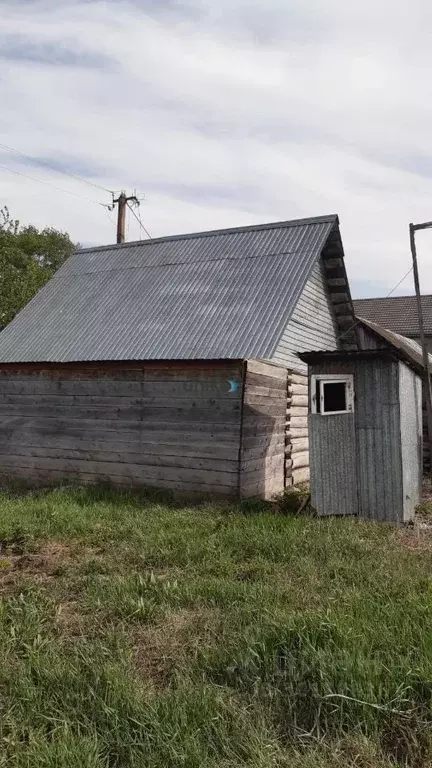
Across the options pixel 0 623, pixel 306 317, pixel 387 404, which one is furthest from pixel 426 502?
pixel 0 623

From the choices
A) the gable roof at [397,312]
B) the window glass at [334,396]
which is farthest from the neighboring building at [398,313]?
the window glass at [334,396]

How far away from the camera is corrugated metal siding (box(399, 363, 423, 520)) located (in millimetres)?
8781

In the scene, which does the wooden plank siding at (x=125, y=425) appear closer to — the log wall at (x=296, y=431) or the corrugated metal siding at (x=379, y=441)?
the log wall at (x=296, y=431)

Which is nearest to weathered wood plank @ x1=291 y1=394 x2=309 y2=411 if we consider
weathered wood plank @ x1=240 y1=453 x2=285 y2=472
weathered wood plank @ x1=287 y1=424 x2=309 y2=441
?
weathered wood plank @ x1=287 y1=424 x2=309 y2=441

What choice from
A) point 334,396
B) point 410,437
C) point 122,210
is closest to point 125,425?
point 334,396

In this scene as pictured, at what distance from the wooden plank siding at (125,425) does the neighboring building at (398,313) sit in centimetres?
2162

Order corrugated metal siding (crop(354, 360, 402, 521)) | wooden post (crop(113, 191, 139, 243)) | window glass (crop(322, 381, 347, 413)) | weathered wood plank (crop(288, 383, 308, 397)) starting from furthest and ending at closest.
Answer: wooden post (crop(113, 191, 139, 243)) → weathered wood plank (crop(288, 383, 308, 397)) → window glass (crop(322, 381, 347, 413)) → corrugated metal siding (crop(354, 360, 402, 521))

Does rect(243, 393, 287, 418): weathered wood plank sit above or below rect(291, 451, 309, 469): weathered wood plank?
above

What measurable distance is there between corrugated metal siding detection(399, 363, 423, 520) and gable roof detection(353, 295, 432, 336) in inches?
771

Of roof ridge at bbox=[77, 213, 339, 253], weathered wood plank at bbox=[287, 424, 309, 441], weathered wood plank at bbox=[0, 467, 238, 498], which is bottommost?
weathered wood plank at bbox=[0, 467, 238, 498]

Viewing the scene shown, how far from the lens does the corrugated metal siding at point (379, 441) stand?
852 centimetres

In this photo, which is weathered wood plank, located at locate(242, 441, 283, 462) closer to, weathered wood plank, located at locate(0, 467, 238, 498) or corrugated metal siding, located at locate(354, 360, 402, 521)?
weathered wood plank, located at locate(0, 467, 238, 498)

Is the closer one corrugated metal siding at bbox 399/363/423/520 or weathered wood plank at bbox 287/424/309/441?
corrugated metal siding at bbox 399/363/423/520

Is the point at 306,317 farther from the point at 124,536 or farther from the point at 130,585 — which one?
the point at 130,585
